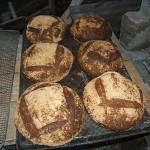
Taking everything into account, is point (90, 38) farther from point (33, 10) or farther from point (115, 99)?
point (33, 10)

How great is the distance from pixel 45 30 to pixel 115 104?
147cm

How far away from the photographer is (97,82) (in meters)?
2.50

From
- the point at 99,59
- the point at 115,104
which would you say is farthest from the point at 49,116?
the point at 99,59

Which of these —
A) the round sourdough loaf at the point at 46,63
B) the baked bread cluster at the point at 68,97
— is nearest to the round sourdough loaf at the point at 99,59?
the baked bread cluster at the point at 68,97

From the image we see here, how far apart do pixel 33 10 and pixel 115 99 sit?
15.1 ft

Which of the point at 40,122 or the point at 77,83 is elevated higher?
the point at 40,122

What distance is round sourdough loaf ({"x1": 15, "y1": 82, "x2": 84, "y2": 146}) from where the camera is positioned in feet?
7.20

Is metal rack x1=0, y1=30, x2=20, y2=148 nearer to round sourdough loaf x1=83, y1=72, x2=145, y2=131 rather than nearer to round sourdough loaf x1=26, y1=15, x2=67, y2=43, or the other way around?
round sourdough loaf x1=26, y1=15, x2=67, y2=43

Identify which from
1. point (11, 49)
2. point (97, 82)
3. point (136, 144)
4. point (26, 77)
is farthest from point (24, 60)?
point (136, 144)

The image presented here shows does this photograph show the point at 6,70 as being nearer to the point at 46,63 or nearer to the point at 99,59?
the point at 46,63

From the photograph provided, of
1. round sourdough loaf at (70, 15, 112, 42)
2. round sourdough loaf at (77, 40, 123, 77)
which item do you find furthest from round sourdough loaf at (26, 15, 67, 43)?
round sourdough loaf at (77, 40, 123, 77)

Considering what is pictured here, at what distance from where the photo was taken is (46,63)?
9.07 feet

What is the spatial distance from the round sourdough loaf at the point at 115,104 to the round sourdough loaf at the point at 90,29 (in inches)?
39.5

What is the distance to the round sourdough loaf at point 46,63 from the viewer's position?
2.75m
